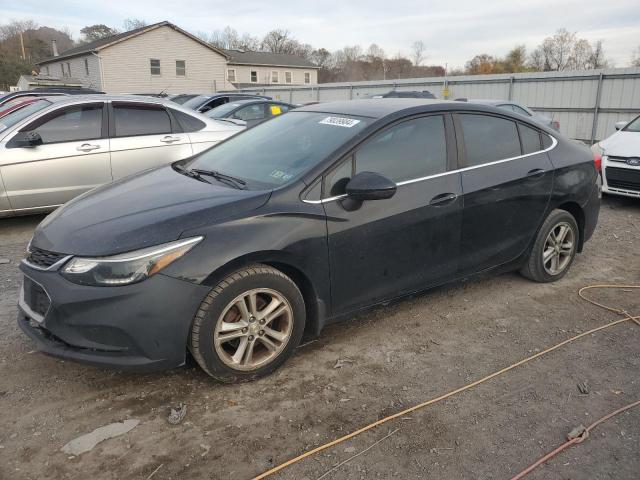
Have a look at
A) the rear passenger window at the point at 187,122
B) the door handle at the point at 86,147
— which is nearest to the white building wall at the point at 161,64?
the rear passenger window at the point at 187,122

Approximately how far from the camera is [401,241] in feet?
11.8

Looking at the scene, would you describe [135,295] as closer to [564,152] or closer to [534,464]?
[534,464]

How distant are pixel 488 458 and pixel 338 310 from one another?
1283mm

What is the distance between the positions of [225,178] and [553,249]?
3.06 m

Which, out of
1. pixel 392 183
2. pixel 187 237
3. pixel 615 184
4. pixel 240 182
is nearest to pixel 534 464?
pixel 392 183

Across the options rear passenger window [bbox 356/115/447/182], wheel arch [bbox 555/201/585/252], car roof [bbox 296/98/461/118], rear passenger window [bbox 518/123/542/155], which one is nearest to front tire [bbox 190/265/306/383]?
rear passenger window [bbox 356/115/447/182]

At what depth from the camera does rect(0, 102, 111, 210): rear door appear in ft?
20.4

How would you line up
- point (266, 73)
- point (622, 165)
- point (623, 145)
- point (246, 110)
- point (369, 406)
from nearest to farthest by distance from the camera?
1. point (369, 406)
2. point (622, 165)
3. point (623, 145)
4. point (246, 110)
5. point (266, 73)

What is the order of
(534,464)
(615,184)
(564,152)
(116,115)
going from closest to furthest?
(534,464)
(564,152)
(116,115)
(615,184)

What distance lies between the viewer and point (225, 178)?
3.58 meters

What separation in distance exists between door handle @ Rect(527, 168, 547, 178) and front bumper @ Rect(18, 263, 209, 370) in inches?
114

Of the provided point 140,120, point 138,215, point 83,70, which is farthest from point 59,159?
point 83,70

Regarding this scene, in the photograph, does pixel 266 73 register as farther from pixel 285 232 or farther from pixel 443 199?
pixel 285 232

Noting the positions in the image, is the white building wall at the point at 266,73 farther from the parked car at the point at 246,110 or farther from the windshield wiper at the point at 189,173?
the windshield wiper at the point at 189,173
